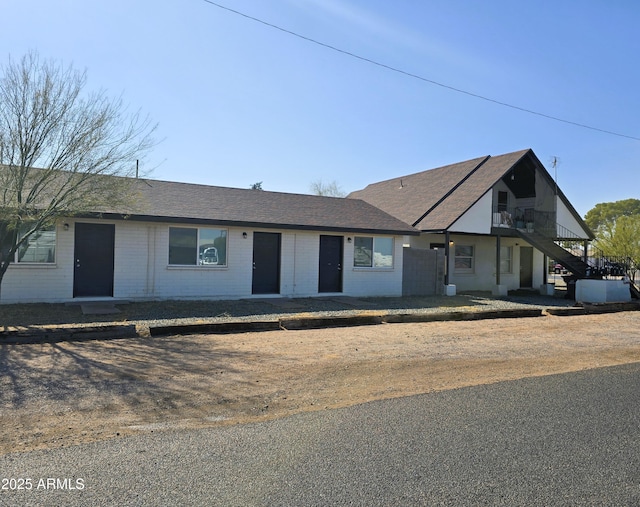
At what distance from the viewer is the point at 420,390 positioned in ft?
21.0

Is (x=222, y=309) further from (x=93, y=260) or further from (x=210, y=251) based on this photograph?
(x=93, y=260)

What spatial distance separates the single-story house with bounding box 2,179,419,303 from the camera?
13.7 m

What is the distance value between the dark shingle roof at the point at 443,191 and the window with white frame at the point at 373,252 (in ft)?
8.63

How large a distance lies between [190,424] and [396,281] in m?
14.8

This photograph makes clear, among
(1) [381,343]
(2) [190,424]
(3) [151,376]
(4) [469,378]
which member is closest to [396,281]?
(1) [381,343]

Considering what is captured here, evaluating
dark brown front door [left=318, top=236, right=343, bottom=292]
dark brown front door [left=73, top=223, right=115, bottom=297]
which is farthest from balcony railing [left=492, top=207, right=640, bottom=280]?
dark brown front door [left=73, top=223, right=115, bottom=297]

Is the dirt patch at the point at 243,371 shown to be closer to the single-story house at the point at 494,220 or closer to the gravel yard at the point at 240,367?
the gravel yard at the point at 240,367

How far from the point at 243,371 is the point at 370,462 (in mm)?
3445

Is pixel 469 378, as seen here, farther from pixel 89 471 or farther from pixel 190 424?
pixel 89 471

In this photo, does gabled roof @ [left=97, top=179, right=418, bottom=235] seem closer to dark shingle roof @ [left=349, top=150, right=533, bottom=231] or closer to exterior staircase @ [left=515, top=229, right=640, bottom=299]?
dark shingle roof @ [left=349, top=150, right=533, bottom=231]

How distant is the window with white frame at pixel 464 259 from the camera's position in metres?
23.4

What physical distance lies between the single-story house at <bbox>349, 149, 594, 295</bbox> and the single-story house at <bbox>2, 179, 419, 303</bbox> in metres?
3.21

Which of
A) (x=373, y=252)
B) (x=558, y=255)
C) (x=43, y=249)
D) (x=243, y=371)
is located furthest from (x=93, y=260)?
(x=558, y=255)

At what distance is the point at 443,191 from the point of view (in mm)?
23594
